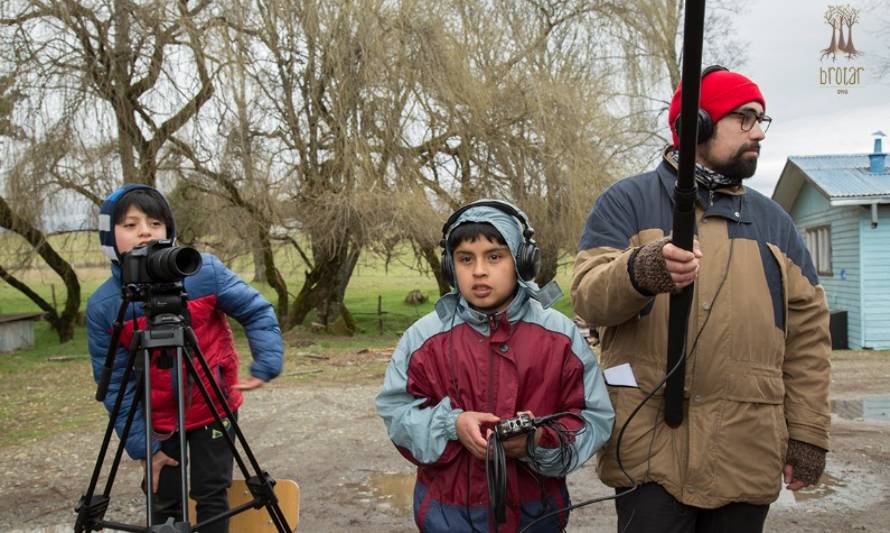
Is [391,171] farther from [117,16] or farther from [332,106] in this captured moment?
[117,16]

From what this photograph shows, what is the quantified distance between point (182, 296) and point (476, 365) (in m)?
0.96

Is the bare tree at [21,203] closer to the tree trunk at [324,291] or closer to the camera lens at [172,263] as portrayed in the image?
the tree trunk at [324,291]

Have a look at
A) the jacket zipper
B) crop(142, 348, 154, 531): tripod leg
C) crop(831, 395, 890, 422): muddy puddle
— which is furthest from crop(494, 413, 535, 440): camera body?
crop(831, 395, 890, 422): muddy puddle

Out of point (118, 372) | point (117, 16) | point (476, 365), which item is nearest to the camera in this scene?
point (476, 365)

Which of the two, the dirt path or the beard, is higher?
the beard

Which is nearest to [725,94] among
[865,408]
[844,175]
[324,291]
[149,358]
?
[149,358]

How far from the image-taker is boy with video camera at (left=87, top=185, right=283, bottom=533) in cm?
282

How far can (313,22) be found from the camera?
1470 centimetres

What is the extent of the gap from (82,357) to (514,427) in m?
13.1

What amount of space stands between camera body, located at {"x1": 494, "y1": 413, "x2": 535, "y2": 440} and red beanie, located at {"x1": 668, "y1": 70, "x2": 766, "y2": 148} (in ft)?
2.91

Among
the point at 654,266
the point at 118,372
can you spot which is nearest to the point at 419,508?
the point at 654,266

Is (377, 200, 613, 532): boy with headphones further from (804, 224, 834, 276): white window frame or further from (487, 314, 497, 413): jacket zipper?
(804, 224, 834, 276): white window frame

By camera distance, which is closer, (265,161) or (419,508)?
(419,508)

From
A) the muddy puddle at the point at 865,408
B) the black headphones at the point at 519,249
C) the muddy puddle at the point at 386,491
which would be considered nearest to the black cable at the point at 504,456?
the black headphones at the point at 519,249
